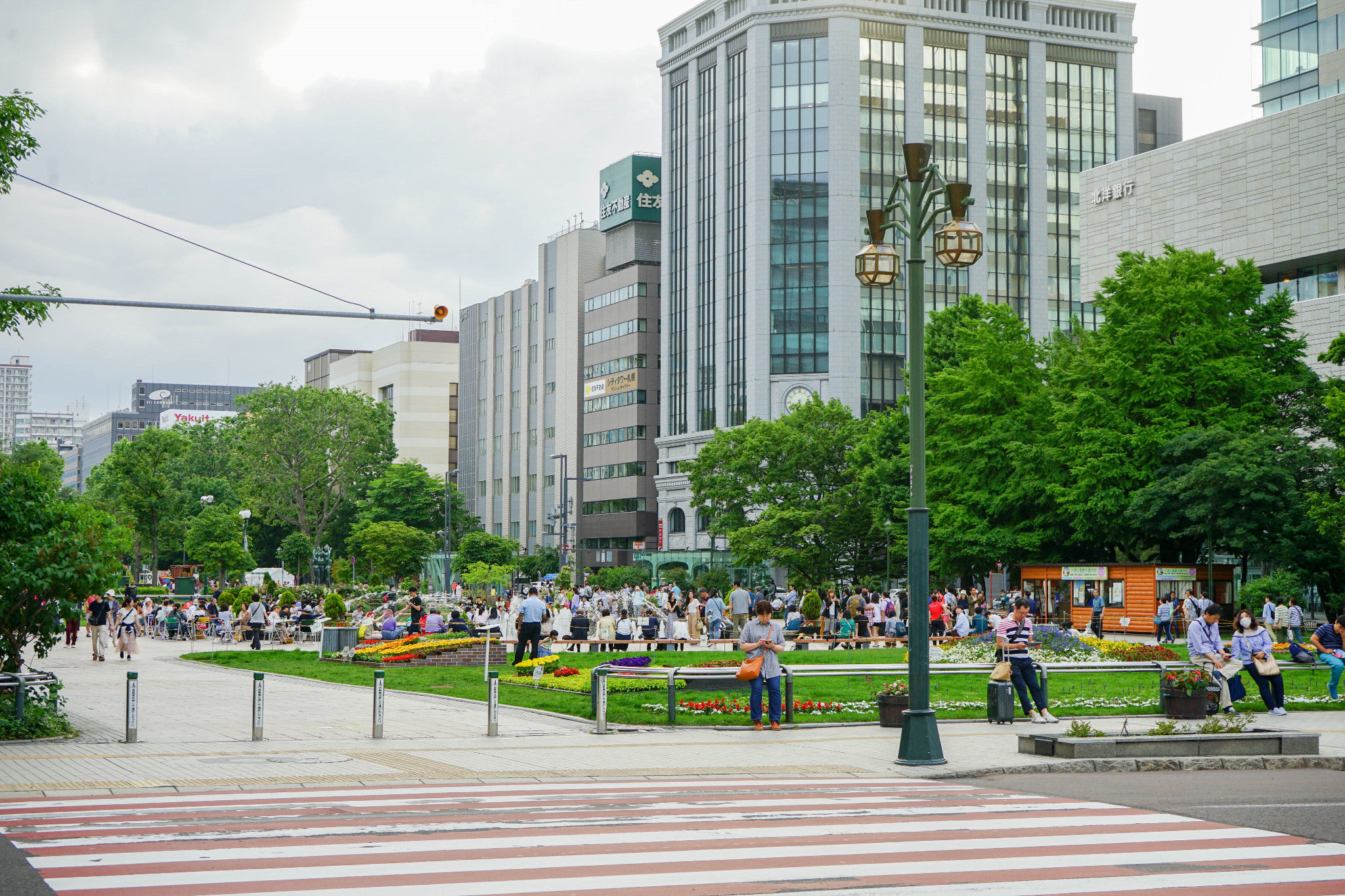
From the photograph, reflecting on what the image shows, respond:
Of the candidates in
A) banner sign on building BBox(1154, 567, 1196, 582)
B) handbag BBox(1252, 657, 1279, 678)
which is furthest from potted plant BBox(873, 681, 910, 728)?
banner sign on building BBox(1154, 567, 1196, 582)

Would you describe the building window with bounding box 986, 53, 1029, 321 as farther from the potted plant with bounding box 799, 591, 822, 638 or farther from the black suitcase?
the black suitcase

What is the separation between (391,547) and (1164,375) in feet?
205

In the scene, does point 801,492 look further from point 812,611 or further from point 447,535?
point 447,535

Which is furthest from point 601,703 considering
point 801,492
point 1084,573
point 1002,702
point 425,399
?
point 425,399

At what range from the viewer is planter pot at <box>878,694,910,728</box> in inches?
754

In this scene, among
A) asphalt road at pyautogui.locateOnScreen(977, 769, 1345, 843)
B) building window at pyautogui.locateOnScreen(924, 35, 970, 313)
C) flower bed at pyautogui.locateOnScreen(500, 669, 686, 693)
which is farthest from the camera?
building window at pyautogui.locateOnScreen(924, 35, 970, 313)

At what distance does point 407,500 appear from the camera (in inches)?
4476

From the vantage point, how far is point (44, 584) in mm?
17375

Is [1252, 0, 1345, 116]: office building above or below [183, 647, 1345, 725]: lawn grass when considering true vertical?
above

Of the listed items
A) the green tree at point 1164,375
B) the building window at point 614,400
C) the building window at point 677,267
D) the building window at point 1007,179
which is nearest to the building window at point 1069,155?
the building window at point 1007,179

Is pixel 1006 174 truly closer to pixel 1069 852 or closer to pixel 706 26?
pixel 706 26

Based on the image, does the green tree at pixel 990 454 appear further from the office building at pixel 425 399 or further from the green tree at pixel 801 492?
the office building at pixel 425 399

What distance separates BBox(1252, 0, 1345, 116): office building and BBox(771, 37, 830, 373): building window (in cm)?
3270

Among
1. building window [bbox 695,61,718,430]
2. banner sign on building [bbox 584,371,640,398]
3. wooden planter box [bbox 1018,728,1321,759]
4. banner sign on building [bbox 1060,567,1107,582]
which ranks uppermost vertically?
building window [bbox 695,61,718,430]
